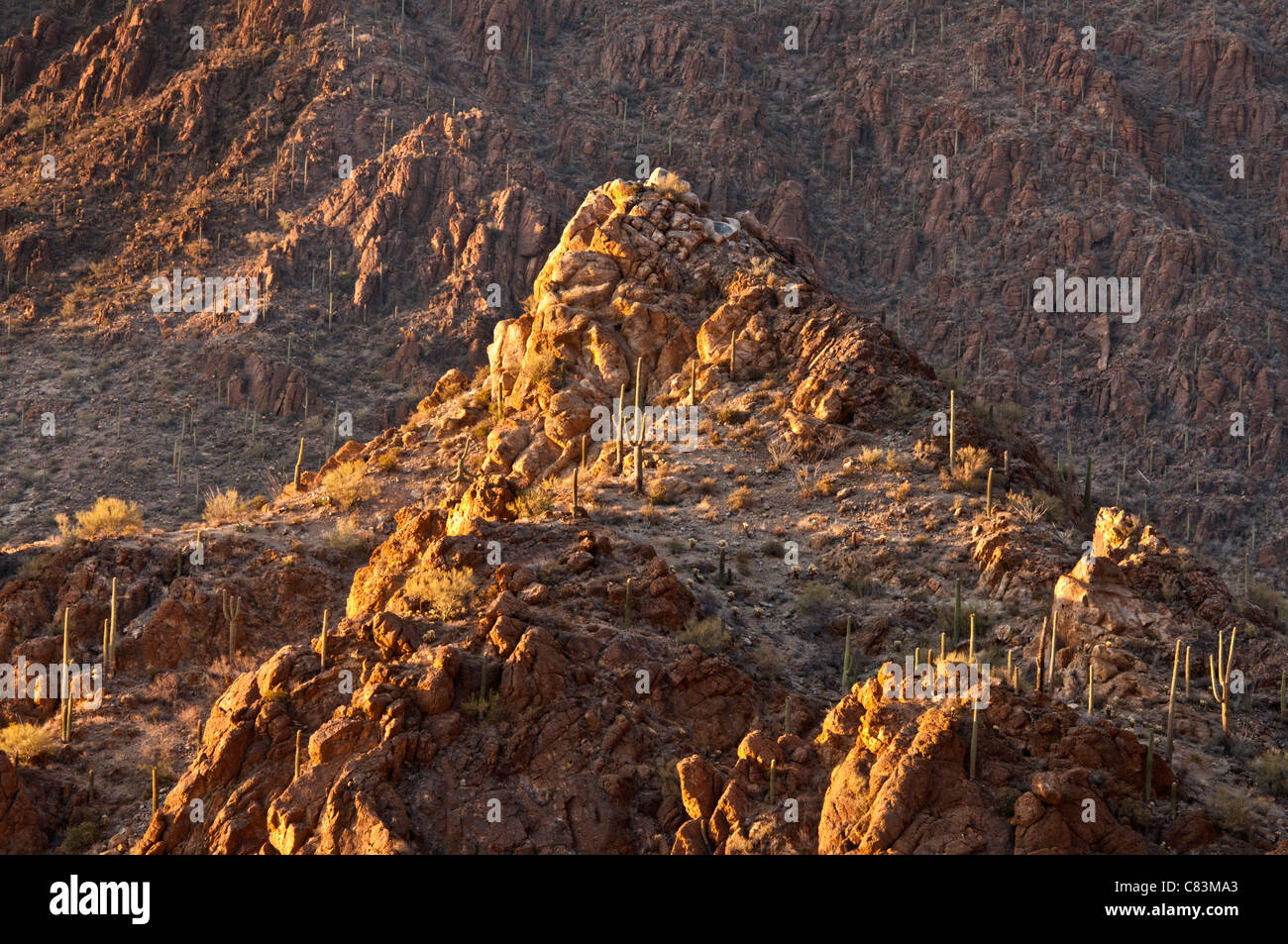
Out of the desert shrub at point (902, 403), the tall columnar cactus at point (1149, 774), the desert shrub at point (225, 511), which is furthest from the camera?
the desert shrub at point (225, 511)

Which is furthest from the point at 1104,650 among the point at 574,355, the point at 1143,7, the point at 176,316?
the point at 1143,7

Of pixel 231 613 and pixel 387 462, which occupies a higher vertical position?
pixel 387 462

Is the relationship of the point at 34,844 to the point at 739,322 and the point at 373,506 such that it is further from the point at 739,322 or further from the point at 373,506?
the point at 739,322

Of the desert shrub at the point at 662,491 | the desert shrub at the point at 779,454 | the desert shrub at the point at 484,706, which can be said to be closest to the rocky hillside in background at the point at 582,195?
the desert shrub at the point at 779,454

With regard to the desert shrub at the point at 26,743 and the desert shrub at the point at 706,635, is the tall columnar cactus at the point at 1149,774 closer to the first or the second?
the desert shrub at the point at 706,635

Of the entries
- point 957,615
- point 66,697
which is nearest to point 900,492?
point 957,615

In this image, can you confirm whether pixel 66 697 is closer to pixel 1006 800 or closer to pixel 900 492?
pixel 900 492
